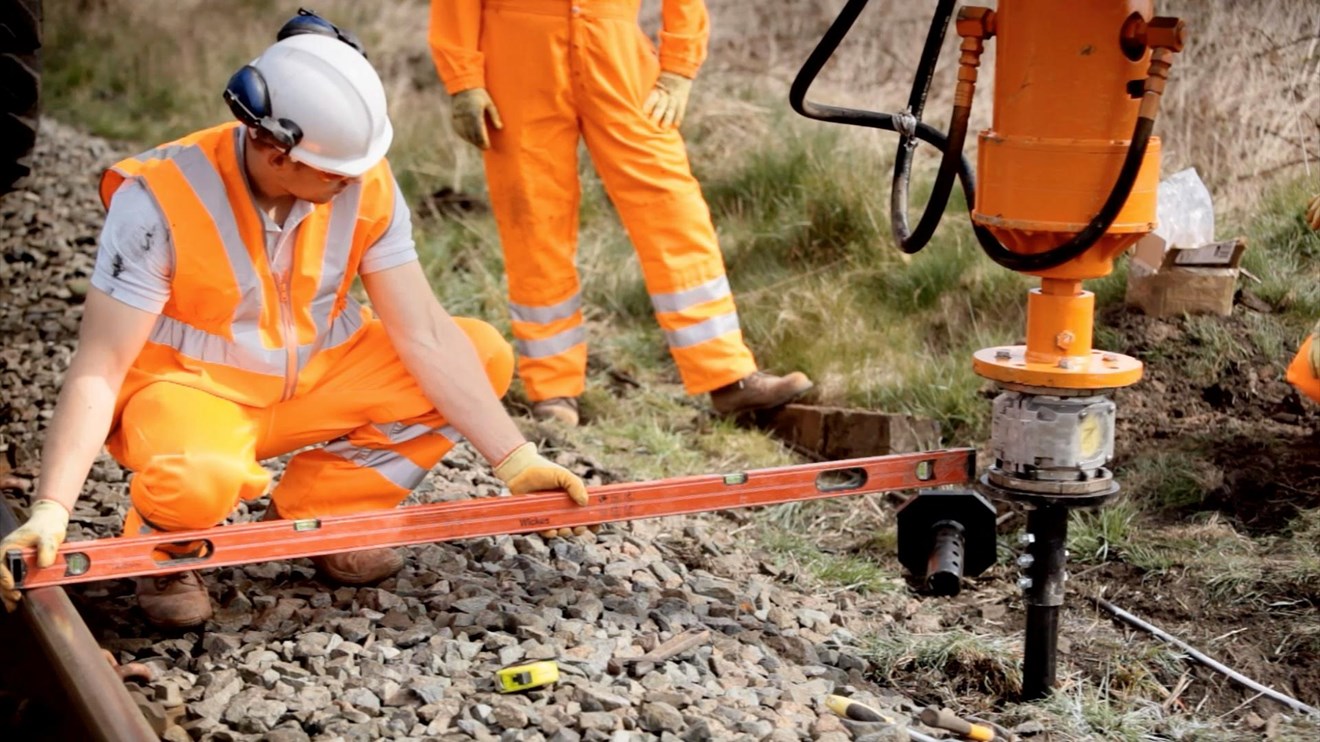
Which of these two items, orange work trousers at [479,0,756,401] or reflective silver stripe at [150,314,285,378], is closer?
reflective silver stripe at [150,314,285,378]

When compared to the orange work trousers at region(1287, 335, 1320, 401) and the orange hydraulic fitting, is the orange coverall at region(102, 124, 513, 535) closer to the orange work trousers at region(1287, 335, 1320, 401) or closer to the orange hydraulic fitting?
the orange hydraulic fitting

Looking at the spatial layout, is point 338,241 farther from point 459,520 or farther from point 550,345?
point 550,345

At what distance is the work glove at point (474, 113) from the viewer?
4.74 m

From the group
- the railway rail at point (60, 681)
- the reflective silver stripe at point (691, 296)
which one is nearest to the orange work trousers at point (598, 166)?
the reflective silver stripe at point (691, 296)

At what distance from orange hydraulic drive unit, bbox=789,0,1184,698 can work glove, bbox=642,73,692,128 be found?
5.58 feet

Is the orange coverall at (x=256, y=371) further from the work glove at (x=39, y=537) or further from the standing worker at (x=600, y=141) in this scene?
the standing worker at (x=600, y=141)

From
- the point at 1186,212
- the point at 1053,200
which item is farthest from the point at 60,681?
the point at 1186,212

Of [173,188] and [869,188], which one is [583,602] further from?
[869,188]

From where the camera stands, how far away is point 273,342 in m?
3.38

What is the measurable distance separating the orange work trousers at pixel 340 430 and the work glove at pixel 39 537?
383 mm

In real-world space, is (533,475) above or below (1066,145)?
below

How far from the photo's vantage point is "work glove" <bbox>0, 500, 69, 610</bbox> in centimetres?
282

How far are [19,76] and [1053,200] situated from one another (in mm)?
4040

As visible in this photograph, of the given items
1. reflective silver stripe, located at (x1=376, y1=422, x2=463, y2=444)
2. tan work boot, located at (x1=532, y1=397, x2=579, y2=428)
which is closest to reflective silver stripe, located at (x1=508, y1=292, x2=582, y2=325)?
tan work boot, located at (x1=532, y1=397, x2=579, y2=428)
